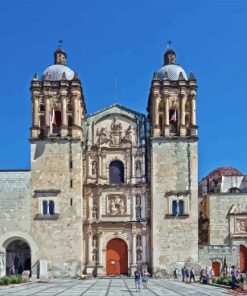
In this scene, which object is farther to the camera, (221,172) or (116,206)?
(221,172)

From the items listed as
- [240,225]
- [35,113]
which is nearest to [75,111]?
[35,113]

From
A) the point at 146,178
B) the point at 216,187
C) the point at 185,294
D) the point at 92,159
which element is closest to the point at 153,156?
the point at 146,178

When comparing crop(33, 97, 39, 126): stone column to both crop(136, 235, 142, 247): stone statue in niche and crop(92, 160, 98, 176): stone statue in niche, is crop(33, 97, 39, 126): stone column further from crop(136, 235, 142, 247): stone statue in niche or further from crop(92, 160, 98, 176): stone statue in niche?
crop(136, 235, 142, 247): stone statue in niche

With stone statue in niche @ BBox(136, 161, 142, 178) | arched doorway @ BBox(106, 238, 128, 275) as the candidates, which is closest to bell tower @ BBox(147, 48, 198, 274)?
stone statue in niche @ BBox(136, 161, 142, 178)

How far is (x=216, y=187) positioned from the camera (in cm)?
6950

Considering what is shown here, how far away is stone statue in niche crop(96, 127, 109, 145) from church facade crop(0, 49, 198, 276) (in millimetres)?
76

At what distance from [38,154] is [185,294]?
1965cm

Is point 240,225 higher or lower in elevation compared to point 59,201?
lower

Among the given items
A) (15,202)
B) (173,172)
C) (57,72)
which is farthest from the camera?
(57,72)

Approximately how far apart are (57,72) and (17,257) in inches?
574

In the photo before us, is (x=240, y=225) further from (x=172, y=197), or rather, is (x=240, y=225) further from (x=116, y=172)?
(x=116, y=172)

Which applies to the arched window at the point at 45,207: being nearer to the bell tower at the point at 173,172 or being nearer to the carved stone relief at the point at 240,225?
the bell tower at the point at 173,172

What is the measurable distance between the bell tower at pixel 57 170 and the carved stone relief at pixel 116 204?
2.61 metres

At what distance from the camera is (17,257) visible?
46.3 m
